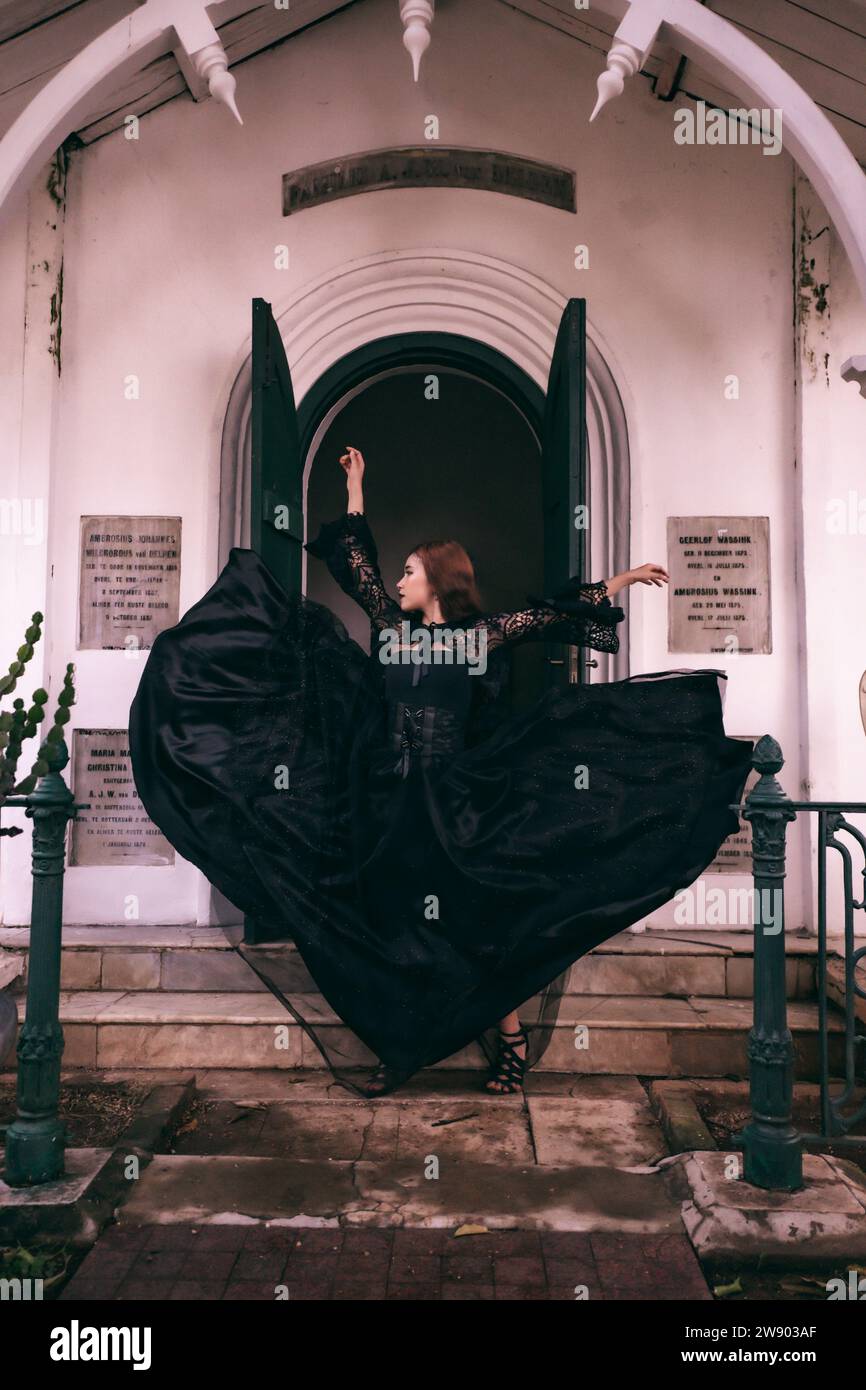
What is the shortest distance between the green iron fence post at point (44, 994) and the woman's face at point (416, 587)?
1.66 meters

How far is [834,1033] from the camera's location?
3842 millimetres

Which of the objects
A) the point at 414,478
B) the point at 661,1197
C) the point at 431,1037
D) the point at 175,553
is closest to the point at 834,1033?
the point at 661,1197

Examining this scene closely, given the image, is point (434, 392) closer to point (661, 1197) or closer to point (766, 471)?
point (766, 471)

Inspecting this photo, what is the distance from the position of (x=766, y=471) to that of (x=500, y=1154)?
337 cm

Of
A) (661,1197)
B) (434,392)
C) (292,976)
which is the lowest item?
(661,1197)

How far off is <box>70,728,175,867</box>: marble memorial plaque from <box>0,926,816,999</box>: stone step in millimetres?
493

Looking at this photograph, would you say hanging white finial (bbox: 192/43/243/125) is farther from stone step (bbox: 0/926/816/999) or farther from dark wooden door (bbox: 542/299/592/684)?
stone step (bbox: 0/926/816/999)

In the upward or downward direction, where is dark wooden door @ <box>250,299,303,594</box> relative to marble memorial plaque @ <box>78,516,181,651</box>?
upward

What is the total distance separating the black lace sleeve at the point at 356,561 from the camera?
4285 millimetres

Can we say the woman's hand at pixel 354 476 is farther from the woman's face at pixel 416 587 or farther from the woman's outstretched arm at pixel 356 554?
the woman's face at pixel 416 587

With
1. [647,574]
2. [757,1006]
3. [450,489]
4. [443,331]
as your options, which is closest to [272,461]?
[443,331]

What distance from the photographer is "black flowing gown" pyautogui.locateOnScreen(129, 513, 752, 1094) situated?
338 cm

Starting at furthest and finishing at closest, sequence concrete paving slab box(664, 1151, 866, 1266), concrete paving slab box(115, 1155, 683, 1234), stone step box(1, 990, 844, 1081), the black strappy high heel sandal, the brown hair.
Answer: the brown hair < stone step box(1, 990, 844, 1081) < the black strappy high heel sandal < concrete paving slab box(115, 1155, 683, 1234) < concrete paving slab box(664, 1151, 866, 1266)

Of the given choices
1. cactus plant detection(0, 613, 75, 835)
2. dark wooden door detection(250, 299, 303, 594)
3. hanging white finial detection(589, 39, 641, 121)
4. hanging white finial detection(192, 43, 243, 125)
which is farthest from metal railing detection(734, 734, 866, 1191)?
hanging white finial detection(192, 43, 243, 125)
